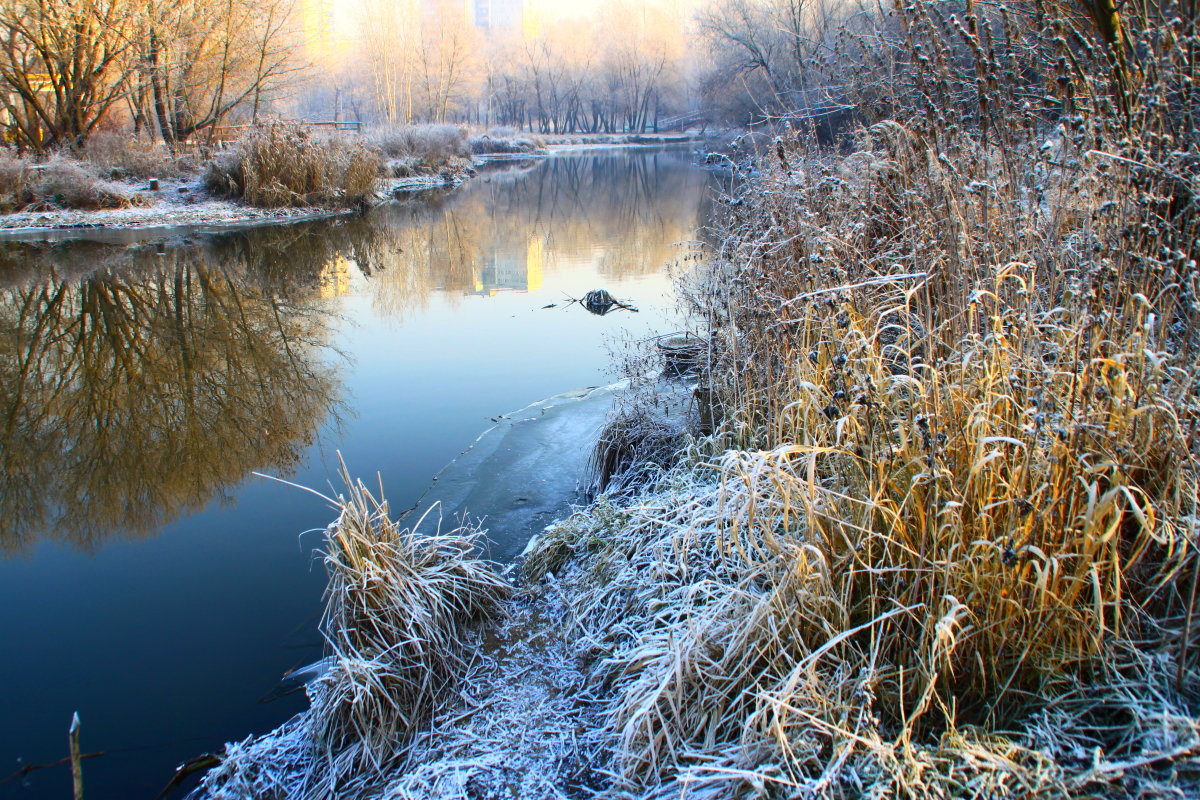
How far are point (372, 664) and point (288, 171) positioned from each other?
1718cm

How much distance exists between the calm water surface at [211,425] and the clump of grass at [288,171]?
335cm

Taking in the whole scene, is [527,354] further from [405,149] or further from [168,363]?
[405,149]

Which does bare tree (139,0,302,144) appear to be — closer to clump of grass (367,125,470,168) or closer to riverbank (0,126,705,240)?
riverbank (0,126,705,240)

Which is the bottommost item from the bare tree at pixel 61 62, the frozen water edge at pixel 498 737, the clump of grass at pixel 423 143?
the frozen water edge at pixel 498 737

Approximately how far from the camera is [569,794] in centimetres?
263

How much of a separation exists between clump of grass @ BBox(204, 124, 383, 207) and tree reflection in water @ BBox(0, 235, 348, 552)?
628 centimetres

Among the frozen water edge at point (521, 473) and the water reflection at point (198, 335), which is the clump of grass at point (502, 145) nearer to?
the water reflection at point (198, 335)

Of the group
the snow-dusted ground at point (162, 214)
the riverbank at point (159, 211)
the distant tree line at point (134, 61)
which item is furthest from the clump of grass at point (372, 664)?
the distant tree line at point (134, 61)

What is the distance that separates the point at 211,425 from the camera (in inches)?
254

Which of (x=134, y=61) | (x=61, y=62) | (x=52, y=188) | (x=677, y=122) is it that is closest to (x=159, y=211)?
(x=52, y=188)

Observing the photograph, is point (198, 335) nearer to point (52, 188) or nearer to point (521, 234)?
point (521, 234)

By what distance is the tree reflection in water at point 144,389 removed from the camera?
5465mm

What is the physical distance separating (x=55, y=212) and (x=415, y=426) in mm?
14001

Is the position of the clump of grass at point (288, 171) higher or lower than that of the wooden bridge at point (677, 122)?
lower
